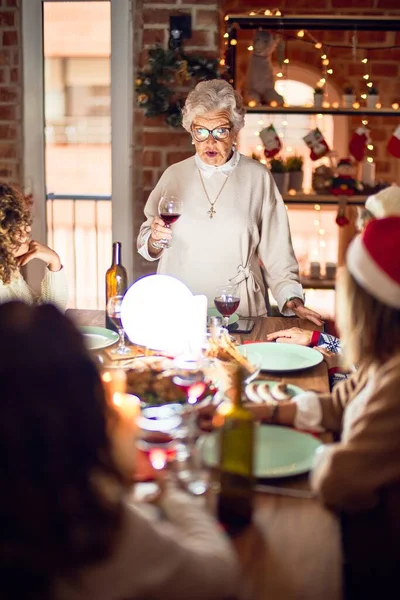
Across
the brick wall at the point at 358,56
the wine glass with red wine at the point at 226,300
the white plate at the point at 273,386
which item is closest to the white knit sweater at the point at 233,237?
the wine glass with red wine at the point at 226,300

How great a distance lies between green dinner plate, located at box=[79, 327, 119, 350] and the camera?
2230 millimetres

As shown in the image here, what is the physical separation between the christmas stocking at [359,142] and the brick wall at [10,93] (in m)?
2.04

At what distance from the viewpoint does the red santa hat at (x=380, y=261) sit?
1.44 metres

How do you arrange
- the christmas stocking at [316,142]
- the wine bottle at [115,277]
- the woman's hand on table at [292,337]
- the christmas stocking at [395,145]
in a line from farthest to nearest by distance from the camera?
the christmas stocking at [316,142]
the christmas stocking at [395,145]
the wine bottle at [115,277]
the woman's hand on table at [292,337]

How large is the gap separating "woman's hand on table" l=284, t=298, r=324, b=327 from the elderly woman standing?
4.4 inches

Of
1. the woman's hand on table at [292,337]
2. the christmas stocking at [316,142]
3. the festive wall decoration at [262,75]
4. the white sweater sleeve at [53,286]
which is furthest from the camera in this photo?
the christmas stocking at [316,142]

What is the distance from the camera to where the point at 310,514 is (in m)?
1.33

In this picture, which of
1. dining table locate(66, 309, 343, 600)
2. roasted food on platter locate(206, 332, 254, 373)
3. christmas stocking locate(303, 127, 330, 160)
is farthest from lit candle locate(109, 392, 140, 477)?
christmas stocking locate(303, 127, 330, 160)

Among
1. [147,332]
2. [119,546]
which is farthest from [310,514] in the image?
[147,332]

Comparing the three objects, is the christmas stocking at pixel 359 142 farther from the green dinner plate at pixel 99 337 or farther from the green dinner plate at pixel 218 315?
the green dinner plate at pixel 99 337

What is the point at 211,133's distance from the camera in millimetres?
2865

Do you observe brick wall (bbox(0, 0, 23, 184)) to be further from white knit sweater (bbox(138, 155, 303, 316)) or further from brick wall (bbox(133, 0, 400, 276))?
white knit sweater (bbox(138, 155, 303, 316))

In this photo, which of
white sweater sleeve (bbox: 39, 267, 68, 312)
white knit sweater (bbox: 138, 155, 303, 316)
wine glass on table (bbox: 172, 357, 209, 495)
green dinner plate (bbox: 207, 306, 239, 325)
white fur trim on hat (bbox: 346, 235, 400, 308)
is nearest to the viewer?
wine glass on table (bbox: 172, 357, 209, 495)

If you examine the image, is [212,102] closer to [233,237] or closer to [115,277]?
[233,237]
